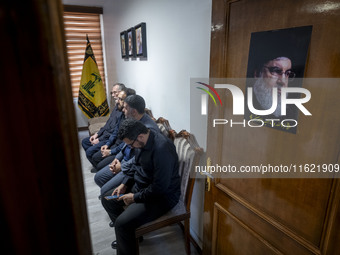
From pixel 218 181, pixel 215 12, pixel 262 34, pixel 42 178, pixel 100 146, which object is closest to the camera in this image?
pixel 42 178

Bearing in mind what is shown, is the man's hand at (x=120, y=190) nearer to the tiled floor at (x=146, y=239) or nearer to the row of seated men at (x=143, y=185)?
the row of seated men at (x=143, y=185)

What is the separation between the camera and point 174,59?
1.95m

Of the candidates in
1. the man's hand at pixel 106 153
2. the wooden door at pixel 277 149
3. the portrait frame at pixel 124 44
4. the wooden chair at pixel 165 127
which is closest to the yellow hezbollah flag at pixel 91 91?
the portrait frame at pixel 124 44

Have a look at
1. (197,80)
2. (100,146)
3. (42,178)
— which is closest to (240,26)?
(197,80)

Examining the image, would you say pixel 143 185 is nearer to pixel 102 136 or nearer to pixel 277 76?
pixel 277 76

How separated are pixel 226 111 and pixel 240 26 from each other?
0.40 metres

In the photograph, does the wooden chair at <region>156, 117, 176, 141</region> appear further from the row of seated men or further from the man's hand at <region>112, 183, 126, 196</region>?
the man's hand at <region>112, 183, 126, 196</region>

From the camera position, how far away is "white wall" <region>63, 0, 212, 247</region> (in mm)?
1556

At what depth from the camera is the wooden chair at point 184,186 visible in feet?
5.10

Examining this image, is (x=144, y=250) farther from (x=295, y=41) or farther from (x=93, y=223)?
(x=295, y=41)

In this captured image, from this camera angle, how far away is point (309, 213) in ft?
2.85

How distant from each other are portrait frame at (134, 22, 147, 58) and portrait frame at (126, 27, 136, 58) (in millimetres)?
77

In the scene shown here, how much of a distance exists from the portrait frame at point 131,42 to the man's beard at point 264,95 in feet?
7.25

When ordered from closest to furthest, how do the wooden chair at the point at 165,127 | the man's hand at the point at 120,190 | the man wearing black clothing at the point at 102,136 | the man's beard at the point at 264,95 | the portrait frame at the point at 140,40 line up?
the man's beard at the point at 264,95 < the man's hand at the point at 120,190 < the wooden chair at the point at 165,127 < the portrait frame at the point at 140,40 < the man wearing black clothing at the point at 102,136
